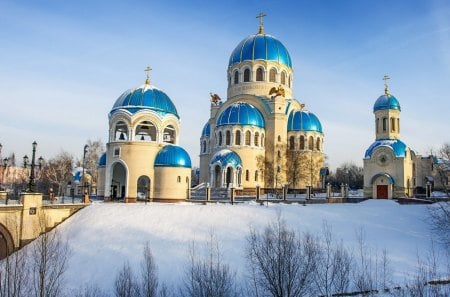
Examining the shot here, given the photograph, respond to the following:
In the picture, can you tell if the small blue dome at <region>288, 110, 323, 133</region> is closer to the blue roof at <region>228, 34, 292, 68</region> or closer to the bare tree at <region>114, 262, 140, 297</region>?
the blue roof at <region>228, 34, 292, 68</region>

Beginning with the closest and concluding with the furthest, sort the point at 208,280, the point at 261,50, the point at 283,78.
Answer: the point at 208,280 → the point at 261,50 → the point at 283,78

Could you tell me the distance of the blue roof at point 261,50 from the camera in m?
43.2

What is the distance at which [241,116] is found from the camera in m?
39.0

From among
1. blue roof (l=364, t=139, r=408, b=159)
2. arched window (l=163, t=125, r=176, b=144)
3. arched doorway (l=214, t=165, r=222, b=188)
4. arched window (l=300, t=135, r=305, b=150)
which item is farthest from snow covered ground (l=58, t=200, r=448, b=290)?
arched window (l=300, t=135, r=305, b=150)

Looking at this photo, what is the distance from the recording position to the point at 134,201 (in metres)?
29.1

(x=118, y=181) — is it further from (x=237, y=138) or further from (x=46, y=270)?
(x=46, y=270)

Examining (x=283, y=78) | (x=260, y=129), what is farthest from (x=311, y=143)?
(x=283, y=78)

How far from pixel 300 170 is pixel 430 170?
15574 millimetres

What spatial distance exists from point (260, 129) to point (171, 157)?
13.2 meters

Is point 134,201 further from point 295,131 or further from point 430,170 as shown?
point 430,170

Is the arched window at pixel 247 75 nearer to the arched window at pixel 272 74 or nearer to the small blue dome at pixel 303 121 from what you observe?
the arched window at pixel 272 74

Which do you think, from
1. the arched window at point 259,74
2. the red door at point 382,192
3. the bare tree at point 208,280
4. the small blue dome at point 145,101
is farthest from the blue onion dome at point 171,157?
the arched window at point 259,74

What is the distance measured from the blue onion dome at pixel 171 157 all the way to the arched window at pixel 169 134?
197 centimetres

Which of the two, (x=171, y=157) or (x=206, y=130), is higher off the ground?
(x=206, y=130)
